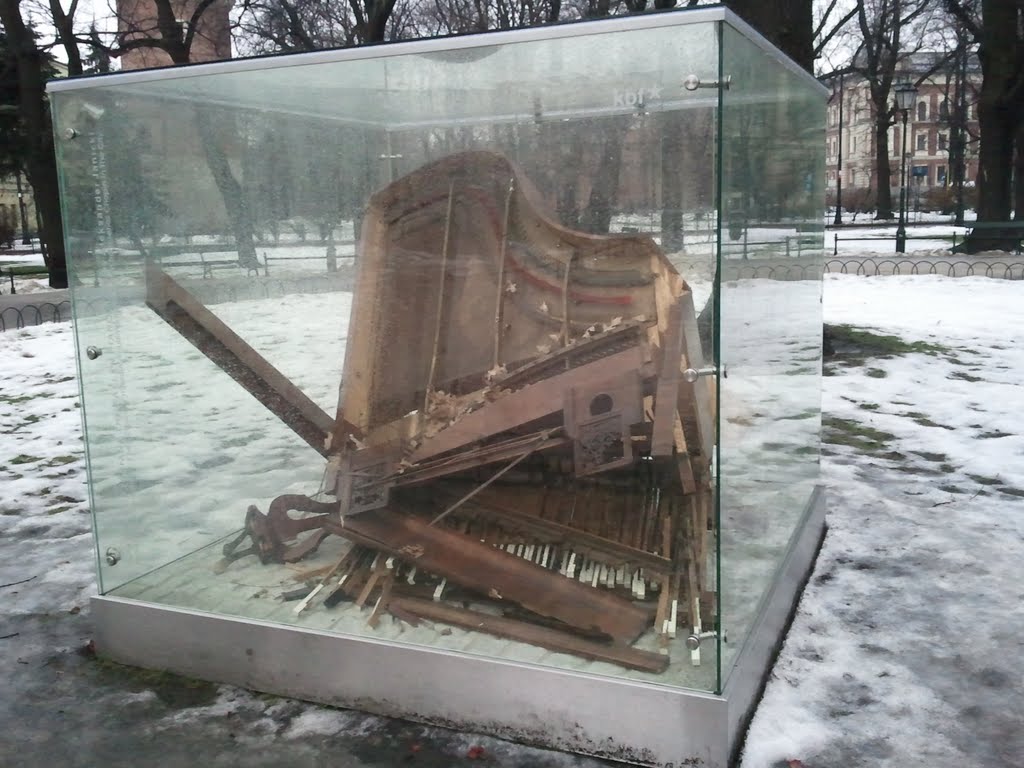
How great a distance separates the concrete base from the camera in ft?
11.1

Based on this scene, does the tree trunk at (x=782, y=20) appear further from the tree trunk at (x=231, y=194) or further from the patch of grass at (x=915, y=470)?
the tree trunk at (x=231, y=194)

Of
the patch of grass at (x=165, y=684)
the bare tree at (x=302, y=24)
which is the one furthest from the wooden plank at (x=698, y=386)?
the bare tree at (x=302, y=24)

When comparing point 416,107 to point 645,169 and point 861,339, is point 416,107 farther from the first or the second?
point 861,339

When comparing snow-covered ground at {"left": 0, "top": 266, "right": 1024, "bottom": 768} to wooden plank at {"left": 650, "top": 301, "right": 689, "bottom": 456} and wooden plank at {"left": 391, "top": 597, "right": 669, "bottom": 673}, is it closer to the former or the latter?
wooden plank at {"left": 391, "top": 597, "right": 669, "bottom": 673}

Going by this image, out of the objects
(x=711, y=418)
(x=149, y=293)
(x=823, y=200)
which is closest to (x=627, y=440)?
(x=711, y=418)

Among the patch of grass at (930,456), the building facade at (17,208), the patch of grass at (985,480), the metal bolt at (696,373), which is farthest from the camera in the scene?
the building facade at (17,208)

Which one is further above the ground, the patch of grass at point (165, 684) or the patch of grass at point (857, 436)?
the patch of grass at point (857, 436)

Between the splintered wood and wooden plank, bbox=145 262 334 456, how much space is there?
0.02 metres

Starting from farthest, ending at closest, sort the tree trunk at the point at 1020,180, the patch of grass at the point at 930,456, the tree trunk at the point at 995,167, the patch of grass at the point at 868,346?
1. the tree trunk at the point at 1020,180
2. the tree trunk at the point at 995,167
3. the patch of grass at the point at 868,346
4. the patch of grass at the point at 930,456

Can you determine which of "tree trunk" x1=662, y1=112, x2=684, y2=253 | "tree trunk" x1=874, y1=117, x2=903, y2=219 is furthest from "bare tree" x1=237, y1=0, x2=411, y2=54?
"tree trunk" x1=874, y1=117, x2=903, y2=219

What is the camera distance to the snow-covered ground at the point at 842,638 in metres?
3.56

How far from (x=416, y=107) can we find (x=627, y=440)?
1.46m

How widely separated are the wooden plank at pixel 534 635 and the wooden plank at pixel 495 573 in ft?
0.24

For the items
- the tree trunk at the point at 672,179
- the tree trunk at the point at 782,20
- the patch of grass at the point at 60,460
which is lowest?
the patch of grass at the point at 60,460
